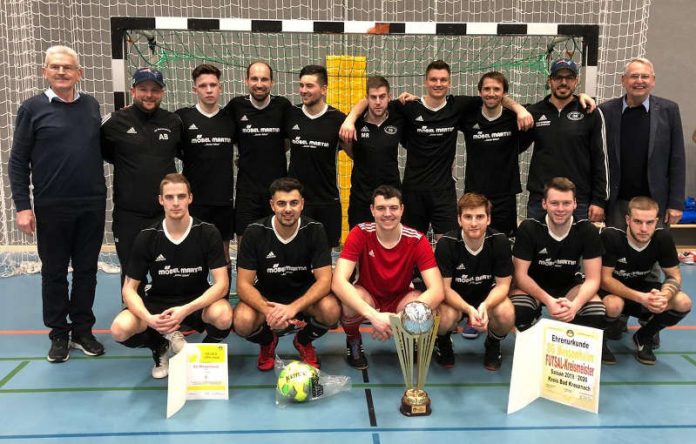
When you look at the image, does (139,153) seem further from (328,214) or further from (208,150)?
(328,214)

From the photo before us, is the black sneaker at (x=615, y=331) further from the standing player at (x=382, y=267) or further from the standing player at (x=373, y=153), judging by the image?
the standing player at (x=373, y=153)

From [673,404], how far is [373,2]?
22.7 ft

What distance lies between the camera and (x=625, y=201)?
4.36 m

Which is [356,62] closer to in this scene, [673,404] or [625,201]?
[625,201]

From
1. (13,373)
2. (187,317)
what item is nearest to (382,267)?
(187,317)

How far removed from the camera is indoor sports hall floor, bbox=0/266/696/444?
2865 mm

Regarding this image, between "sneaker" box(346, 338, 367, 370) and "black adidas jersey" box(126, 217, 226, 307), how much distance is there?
3.53ft

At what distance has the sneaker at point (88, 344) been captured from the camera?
401cm

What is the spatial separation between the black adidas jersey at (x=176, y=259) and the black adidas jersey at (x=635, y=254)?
2730 millimetres

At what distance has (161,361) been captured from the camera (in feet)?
12.1

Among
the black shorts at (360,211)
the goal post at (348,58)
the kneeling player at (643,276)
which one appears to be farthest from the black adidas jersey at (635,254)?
the goal post at (348,58)

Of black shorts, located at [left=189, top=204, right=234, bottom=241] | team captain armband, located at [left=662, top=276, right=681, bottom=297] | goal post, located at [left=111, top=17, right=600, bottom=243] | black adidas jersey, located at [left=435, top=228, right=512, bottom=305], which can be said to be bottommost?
team captain armband, located at [left=662, top=276, right=681, bottom=297]

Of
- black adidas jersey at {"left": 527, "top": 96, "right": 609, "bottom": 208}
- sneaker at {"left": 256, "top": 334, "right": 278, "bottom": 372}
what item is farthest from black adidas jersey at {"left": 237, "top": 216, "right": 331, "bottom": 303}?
black adidas jersey at {"left": 527, "top": 96, "right": 609, "bottom": 208}

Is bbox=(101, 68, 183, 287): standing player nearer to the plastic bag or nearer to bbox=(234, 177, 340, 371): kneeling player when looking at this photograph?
bbox=(234, 177, 340, 371): kneeling player
